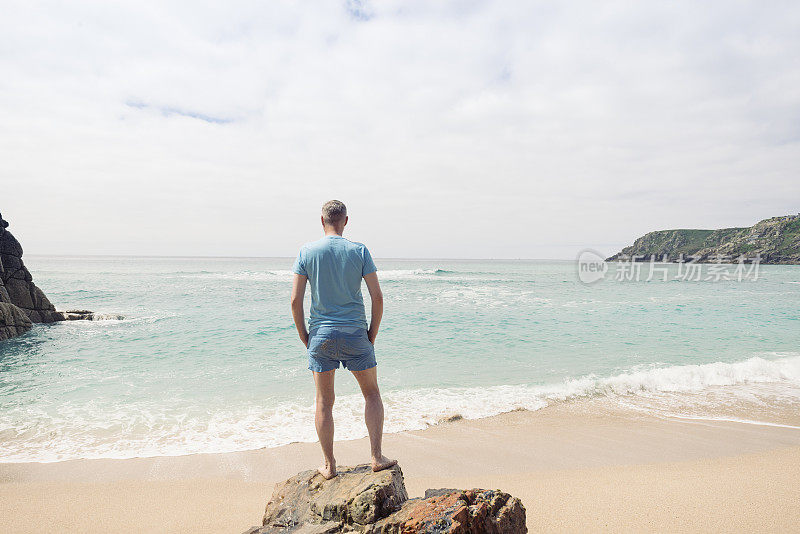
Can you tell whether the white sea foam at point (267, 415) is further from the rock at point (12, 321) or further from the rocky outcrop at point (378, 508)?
the rock at point (12, 321)

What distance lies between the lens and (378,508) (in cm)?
262

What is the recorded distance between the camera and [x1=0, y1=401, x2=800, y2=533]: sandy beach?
3.53 m

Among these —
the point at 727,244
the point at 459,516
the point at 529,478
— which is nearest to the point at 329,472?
the point at 459,516

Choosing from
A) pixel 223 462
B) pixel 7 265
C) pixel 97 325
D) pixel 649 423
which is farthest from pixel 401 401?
pixel 7 265

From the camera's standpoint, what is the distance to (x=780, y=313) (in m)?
19.3

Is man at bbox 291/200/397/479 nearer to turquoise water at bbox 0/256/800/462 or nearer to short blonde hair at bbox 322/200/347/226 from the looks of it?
short blonde hair at bbox 322/200/347/226

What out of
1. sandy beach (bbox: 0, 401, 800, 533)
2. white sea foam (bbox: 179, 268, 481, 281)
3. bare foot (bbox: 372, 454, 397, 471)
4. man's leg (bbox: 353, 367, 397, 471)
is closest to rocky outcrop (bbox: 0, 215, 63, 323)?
sandy beach (bbox: 0, 401, 800, 533)

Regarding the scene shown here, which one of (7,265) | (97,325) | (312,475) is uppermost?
(7,265)

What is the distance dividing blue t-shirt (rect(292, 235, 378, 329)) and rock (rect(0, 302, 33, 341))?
15.6 metres

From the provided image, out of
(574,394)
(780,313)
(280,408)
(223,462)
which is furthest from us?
(780,313)

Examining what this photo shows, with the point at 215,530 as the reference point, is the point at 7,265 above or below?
above

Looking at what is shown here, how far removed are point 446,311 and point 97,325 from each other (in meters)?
14.4

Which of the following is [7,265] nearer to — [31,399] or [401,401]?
[31,399]

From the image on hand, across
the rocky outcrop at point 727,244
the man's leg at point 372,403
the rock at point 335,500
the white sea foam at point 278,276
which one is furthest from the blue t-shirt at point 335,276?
the rocky outcrop at point 727,244
